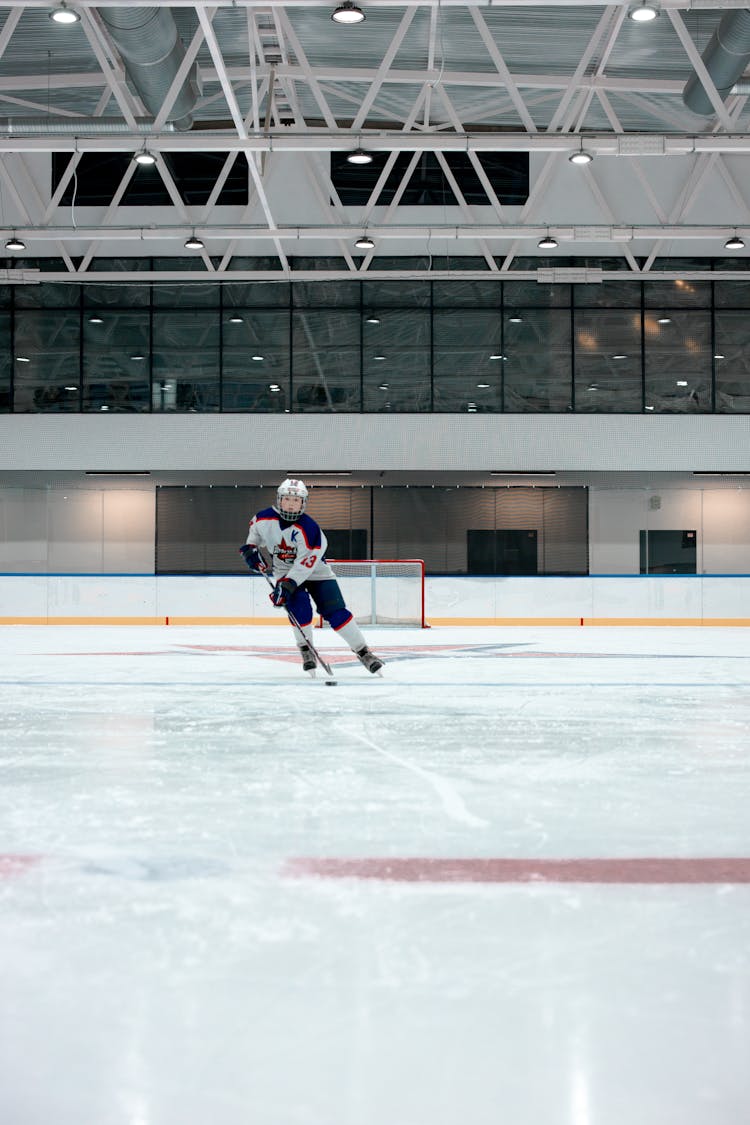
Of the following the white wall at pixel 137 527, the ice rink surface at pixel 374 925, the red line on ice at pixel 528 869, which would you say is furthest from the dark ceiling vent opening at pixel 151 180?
the red line on ice at pixel 528 869

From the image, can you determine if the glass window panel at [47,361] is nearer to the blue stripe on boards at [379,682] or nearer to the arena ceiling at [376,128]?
the arena ceiling at [376,128]

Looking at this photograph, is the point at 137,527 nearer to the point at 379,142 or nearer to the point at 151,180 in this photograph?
the point at 151,180

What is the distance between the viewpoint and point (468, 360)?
19688 millimetres

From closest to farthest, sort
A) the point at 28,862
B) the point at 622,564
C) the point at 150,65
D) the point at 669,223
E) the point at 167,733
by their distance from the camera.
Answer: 1. the point at 28,862
2. the point at 167,733
3. the point at 150,65
4. the point at 669,223
5. the point at 622,564

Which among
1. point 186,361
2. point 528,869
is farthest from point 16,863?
point 186,361

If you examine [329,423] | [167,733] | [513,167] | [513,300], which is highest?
[513,167]

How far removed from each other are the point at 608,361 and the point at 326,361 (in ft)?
17.3

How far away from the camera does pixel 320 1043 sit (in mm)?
1538

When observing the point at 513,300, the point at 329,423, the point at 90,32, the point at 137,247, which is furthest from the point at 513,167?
the point at 90,32

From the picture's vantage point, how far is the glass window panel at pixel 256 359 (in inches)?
772

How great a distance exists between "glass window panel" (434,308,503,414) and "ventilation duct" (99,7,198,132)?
832 cm

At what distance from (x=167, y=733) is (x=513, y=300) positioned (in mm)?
16538

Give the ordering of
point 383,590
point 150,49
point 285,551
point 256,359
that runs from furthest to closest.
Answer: point 256,359
point 383,590
point 150,49
point 285,551

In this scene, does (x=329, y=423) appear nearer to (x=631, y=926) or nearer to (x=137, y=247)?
(x=137, y=247)
